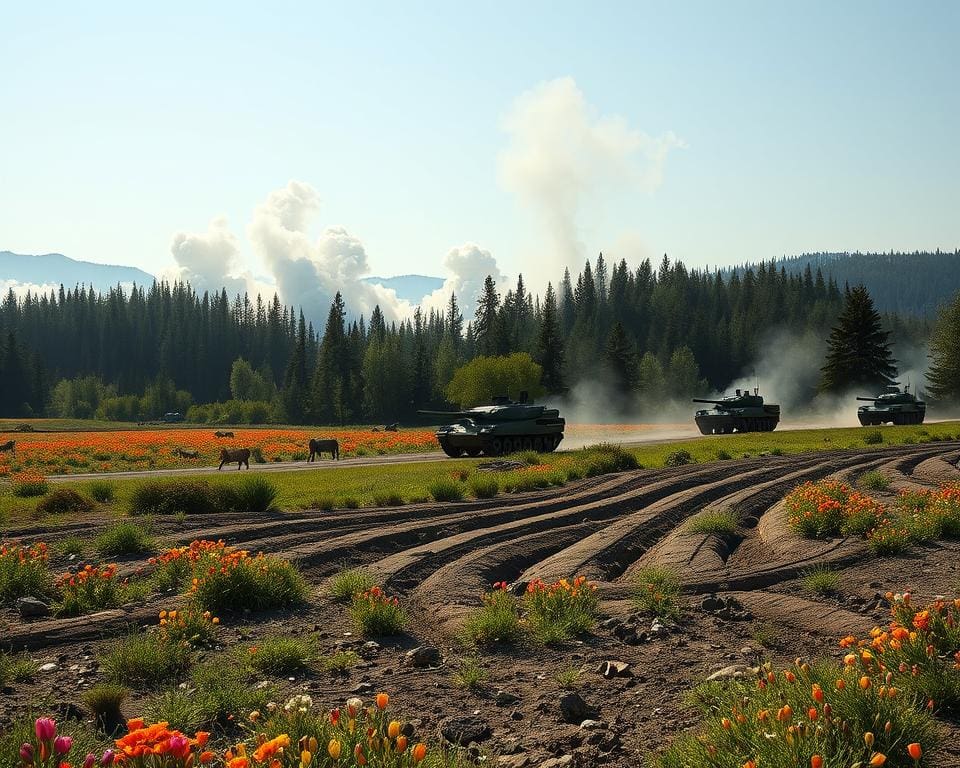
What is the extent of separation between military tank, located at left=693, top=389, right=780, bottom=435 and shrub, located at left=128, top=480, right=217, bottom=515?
3881 centimetres

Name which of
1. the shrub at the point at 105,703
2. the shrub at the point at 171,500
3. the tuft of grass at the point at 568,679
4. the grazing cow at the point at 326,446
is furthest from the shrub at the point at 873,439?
the shrub at the point at 105,703

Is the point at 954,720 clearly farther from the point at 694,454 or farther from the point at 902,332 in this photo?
the point at 902,332

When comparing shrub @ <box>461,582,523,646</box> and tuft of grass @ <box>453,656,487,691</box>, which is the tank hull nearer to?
shrub @ <box>461,582,523,646</box>

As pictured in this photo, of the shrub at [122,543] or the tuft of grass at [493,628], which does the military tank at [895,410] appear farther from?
the tuft of grass at [493,628]

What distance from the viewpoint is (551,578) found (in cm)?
1095

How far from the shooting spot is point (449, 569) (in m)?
11.3

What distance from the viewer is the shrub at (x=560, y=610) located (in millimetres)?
8109

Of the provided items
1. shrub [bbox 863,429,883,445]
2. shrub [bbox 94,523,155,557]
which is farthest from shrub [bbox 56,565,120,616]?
shrub [bbox 863,429,883,445]

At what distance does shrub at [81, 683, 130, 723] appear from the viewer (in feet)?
19.8

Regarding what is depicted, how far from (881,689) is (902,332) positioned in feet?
585

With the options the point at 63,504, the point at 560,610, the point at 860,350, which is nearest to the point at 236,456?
the point at 63,504

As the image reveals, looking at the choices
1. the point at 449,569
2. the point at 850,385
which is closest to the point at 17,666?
the point at 449,569

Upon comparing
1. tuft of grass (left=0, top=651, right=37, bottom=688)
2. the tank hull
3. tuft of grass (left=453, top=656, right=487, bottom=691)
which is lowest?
tuft of grass (left=453, top=656, right=487, bottom=691)

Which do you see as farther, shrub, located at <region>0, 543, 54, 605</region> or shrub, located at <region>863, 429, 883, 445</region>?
shrub, located at <region>863, 429, 883, 445</region>
